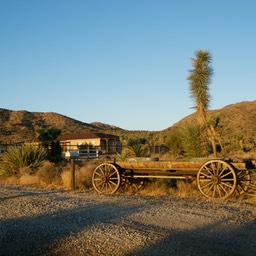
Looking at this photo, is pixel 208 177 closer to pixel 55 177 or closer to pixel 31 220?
pixel 31 220

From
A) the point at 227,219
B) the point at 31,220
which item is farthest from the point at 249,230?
the point at 31,220

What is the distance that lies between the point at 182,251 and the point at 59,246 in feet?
6.28

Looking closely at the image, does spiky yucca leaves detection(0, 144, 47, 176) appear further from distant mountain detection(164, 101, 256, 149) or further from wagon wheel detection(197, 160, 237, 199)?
distant mountain detection(164, 101, 256, 149)

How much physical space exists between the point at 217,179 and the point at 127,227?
167 inches

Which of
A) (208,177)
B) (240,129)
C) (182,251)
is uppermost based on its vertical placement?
(240,129)

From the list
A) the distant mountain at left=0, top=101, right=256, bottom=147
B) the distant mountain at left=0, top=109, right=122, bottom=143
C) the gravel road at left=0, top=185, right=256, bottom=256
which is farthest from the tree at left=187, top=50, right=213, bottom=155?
the distant mountain at left=0, top=109, right=122, bottom=143

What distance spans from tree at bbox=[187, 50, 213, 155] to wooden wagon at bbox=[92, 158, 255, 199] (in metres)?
6.74

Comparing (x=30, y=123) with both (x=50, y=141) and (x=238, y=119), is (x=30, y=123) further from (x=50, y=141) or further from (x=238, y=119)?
(x=50, y=141)

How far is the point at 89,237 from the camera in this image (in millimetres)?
6168

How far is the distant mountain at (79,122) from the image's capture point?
63.7m

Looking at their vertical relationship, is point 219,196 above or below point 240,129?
below

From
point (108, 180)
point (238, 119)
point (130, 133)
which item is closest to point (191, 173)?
point (108, 180)

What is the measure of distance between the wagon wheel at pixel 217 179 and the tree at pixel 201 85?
785 cm

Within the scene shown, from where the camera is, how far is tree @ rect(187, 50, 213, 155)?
1841 cm
